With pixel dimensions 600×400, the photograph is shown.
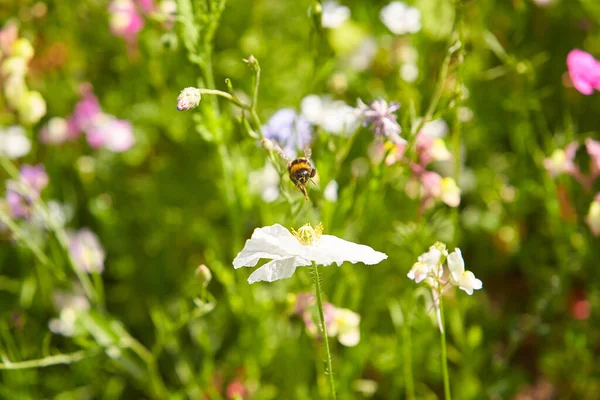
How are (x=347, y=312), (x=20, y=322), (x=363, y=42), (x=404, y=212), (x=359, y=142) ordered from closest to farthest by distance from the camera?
(x=347, y=312) → (x=20, y=322) → (x=404, y=212) → (x=359, y=142) → (x=363, y=42)

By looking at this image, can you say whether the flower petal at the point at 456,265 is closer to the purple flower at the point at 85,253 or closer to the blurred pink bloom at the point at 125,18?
the purple flower at the point at 85,253

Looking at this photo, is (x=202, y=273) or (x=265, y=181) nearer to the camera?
(x=202, y=273)

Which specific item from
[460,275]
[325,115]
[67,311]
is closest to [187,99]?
[460,275]

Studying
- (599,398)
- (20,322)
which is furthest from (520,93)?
(20,322)

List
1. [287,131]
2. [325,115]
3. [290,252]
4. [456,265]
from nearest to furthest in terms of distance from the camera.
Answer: [290,252]
[456,265]
[287,131]
[325,115]

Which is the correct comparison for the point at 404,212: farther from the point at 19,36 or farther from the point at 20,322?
the point at 19,36

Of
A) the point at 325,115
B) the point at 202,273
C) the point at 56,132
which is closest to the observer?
the point at 202,273

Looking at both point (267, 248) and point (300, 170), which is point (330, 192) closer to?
point (300, 170)
